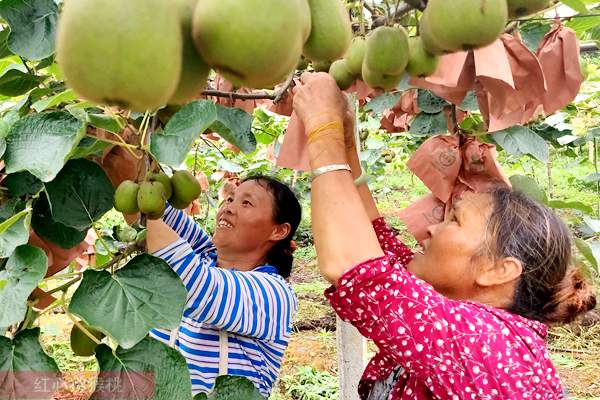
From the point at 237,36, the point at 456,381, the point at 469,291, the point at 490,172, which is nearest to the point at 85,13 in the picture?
the point at 237,36

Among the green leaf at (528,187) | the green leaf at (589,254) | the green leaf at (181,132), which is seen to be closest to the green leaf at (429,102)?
the green leaf at (528,187)

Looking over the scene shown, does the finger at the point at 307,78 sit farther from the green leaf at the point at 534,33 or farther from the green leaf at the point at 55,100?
the green leaf at the point at 534,33

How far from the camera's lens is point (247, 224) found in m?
1.94

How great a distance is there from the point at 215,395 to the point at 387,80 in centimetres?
56

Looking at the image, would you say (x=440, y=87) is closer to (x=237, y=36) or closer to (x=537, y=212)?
(x=537, y=212)

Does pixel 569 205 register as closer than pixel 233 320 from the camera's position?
No

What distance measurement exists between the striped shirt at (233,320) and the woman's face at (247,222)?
0.12 meters

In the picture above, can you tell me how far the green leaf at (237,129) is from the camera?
1.08m

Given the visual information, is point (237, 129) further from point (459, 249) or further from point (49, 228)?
point (459, 249)

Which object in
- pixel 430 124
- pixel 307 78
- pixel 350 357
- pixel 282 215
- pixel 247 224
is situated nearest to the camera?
pixel 307 78

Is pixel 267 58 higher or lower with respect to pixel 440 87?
higher

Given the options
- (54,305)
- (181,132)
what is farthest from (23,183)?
(181,132)

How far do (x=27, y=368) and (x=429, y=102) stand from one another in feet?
3.97

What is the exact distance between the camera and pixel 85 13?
0.37 meters
